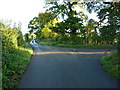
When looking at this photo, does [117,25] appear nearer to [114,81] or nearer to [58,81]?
[114,81]

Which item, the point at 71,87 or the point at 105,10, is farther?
the point at 105,10

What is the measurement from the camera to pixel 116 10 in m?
12.8

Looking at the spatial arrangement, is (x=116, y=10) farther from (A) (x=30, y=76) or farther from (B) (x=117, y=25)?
(A) (x=30, y=76)

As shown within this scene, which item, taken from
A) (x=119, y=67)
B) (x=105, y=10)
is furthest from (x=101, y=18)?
(x=119, y=67)

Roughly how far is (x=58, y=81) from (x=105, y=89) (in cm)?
196

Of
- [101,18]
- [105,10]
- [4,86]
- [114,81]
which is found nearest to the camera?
[4,86]

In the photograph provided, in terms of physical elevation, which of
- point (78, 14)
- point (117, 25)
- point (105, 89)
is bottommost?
point (105, 89)

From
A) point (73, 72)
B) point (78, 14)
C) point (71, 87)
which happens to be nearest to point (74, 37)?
point (78, 14)

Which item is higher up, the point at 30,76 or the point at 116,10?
the point at 116,10

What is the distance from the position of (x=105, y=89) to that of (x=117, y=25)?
8.26m

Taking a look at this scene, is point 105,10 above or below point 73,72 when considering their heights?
above

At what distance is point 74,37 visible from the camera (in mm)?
26484

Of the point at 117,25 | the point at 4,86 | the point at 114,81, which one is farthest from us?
the point at 117,25

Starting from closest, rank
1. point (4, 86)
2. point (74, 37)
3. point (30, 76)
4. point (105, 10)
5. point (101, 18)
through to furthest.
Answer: point (4, 86)
point (30, 76)
point (105, 10)
point (101, 18)
point (74, 37)
